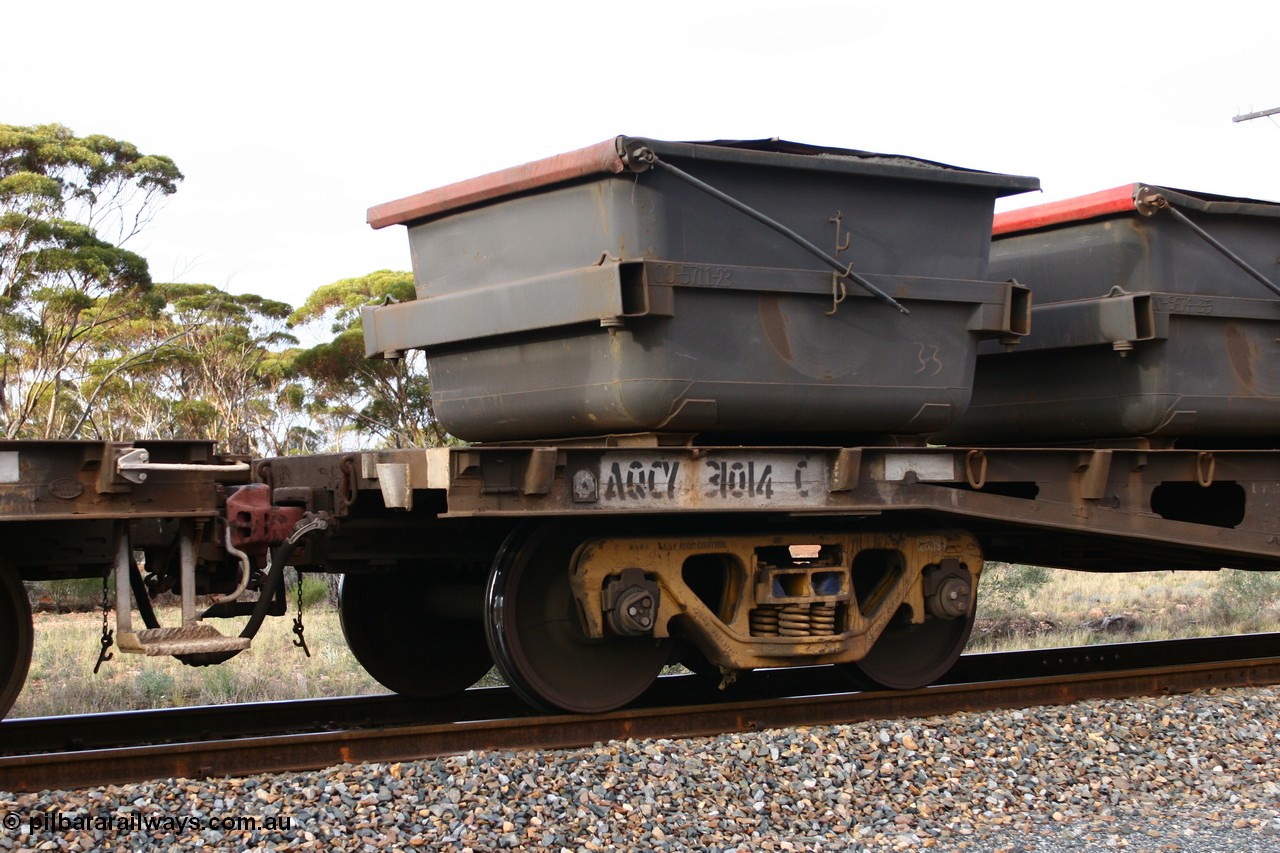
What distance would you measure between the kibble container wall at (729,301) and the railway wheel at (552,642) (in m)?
0.67

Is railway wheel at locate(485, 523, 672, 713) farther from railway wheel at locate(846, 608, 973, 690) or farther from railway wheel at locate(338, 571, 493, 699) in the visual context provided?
railway wheel at locate(846, 608, 973, 690)

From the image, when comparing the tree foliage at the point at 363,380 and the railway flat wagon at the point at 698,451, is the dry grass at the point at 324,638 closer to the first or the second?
the railway flat wagon at the point at 698,451

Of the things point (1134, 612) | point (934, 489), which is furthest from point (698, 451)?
point (1134, 612)

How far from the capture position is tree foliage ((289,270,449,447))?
31922mm

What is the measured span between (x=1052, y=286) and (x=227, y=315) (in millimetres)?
34186

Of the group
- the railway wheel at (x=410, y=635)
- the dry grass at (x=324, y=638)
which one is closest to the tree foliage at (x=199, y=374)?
the dry grass at (x=324, y=638)

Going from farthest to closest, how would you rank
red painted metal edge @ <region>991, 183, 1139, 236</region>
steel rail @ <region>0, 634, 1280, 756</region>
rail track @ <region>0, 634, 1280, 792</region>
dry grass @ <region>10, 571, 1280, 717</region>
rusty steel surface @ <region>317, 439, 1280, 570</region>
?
dry grass @ <region>10, 571, 1280, 717</region>
red painted metal edge @ <region>991, 183, 1139, 236</region>
steel rail @ <region>0, 634, 1280, 756</region>
rusty steel surface @ <region>317, 439, 1280, 570</region>
rail track @ <region>0, 634, 1280, 792</region>

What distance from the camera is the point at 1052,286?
8.50 meters

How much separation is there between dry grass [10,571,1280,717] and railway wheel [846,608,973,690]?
351 centimetres

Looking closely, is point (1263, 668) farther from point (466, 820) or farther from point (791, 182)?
point (466, 820)

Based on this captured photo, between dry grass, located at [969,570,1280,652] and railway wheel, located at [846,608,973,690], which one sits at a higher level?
railway wheel, located at [846,608,973,690]

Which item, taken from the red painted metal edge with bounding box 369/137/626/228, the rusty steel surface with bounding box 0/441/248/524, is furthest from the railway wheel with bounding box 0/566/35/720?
the red painted metal edge with bounding box 369/137/626/228

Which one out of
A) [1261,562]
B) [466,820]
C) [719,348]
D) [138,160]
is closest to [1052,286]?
[1261,562]

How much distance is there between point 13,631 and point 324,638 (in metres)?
6.21
